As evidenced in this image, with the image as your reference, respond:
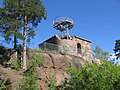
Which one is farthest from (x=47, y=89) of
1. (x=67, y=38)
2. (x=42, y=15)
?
(x=67, y=38)

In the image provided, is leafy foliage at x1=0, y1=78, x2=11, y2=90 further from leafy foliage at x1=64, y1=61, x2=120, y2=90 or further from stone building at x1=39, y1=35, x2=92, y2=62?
stone building at x1=39, y1=35, x2=92, y2=62

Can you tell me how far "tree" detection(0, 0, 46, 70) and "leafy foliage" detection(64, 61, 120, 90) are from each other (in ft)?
38.6

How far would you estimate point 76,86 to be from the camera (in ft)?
93.9

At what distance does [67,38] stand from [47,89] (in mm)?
13991

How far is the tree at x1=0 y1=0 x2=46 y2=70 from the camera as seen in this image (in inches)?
1581

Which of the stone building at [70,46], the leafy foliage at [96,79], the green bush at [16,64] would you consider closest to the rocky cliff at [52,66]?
the green bush at [16,64]

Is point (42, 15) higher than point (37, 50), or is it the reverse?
point (42, 15)

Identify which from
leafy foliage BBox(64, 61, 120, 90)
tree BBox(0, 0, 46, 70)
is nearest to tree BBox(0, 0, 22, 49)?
tree BBox(0, 0, 46, 70)

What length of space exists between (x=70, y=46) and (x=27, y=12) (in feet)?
30.4

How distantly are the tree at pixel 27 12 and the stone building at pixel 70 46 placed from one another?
500 centimetres

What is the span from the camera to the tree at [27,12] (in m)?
40.2

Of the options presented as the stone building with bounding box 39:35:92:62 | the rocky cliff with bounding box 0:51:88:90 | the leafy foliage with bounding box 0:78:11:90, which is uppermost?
the stone building with bounding box 39:35:92:62

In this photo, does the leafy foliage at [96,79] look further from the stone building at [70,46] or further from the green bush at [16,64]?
the stone building at [70,46]

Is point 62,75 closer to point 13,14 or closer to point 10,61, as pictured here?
point 10,61
